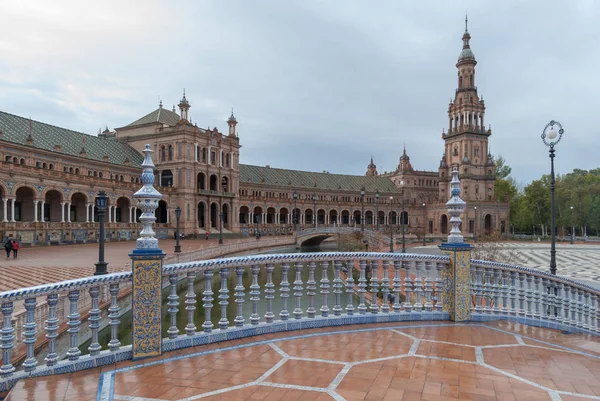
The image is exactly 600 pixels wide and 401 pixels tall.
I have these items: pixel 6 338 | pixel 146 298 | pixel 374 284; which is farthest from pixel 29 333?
pixel 374 284

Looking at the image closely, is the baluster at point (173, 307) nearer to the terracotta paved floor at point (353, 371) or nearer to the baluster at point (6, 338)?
the terracotta paved floor at point (353, 371)

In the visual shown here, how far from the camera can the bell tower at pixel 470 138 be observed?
69688 mm

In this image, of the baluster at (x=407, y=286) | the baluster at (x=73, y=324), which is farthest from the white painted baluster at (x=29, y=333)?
the baluster at (x=407, y=286)

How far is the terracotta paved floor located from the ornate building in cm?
1317

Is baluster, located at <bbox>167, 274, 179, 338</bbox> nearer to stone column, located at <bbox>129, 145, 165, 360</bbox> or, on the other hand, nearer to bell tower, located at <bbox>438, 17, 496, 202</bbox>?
stone column, located at <bbox>129, 145, 165, 360</bbox>

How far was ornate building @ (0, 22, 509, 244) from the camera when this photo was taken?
34.0 metres

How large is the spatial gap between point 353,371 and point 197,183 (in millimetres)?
49103

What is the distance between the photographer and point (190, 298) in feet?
17.1

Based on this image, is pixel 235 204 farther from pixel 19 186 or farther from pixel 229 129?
pixel 19 186

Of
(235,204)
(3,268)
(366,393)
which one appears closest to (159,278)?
(366,393)

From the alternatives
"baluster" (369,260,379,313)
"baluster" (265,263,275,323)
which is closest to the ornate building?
"baluster" (369,260,379,313)

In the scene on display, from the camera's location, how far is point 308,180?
78562 millimetres

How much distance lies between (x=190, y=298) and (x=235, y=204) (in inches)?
2024

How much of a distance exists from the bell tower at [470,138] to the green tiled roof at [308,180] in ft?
57.7
